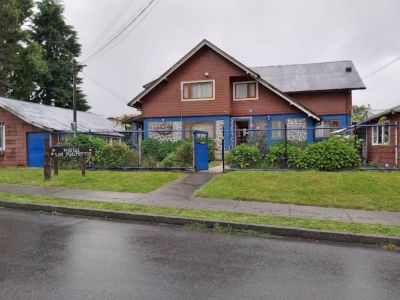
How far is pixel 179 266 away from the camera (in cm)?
544

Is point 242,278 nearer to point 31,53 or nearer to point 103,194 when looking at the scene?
point 103,194

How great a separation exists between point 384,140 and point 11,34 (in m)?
30.7

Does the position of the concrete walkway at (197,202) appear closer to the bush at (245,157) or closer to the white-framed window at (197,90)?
the bush at (245,157)

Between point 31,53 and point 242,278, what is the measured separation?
3797 centimetres

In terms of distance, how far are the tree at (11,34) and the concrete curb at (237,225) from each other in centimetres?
2783

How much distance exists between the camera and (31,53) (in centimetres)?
3738

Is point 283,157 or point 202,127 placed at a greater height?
point 202,127

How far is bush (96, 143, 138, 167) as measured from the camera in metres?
16.9

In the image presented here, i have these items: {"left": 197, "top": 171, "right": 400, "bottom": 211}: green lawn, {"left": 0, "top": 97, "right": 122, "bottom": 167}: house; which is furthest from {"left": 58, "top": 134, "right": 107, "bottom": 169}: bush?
{"left": 197, "top": 171, "right": 400, "bottom": 211}: green lawn

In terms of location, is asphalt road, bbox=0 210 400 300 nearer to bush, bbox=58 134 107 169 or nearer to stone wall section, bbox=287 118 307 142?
bush, bbox=58 134 107 169

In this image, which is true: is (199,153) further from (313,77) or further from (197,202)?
(313,77)

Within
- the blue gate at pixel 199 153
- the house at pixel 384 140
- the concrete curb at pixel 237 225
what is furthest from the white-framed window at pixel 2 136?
the house at pixel 384 140

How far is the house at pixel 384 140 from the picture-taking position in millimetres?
17359

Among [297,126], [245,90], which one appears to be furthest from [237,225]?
[245,90]
